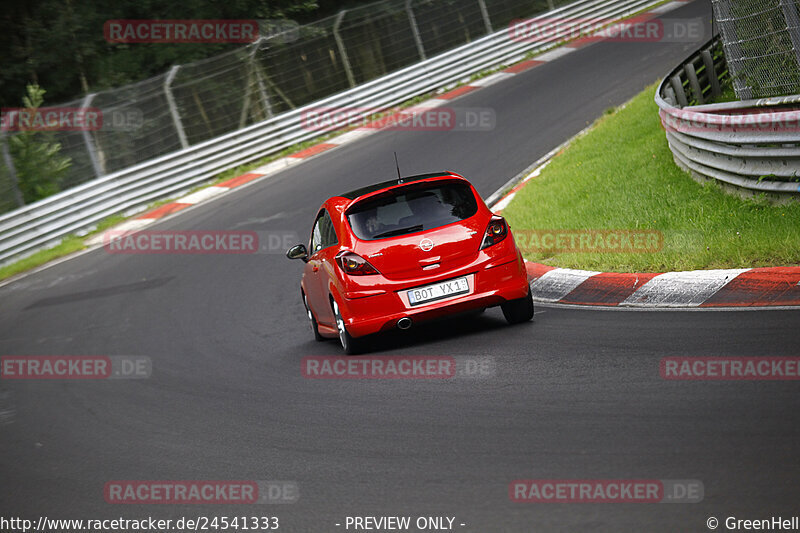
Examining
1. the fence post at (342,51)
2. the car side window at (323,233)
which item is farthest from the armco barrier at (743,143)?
the fence post at (342,51)

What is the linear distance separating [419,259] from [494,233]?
734 millimetres

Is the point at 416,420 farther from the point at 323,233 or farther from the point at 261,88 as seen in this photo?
the point at 261,88

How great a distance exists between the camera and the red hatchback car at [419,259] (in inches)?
329

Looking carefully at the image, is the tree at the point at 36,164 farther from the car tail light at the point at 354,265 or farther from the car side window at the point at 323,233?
the car tail light at the point at 354,265

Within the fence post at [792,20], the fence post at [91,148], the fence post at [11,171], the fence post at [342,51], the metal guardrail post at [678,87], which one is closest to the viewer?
the fence post at [792,20]

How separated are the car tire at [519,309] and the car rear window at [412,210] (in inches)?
34.8

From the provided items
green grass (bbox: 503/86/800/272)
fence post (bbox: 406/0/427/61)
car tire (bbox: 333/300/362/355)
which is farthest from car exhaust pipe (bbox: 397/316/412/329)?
fence post (bbox: 406/0/427/61)

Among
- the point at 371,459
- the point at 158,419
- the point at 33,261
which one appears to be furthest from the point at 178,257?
the point at 371,459

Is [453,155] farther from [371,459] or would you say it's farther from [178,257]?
[371,459]

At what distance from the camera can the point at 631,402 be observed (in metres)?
5.79

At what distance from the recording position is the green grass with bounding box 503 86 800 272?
8.66 meters

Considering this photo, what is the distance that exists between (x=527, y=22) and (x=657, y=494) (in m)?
25.3

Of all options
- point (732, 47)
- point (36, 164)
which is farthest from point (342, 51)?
point (732, 47)

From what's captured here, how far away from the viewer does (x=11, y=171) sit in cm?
2069
